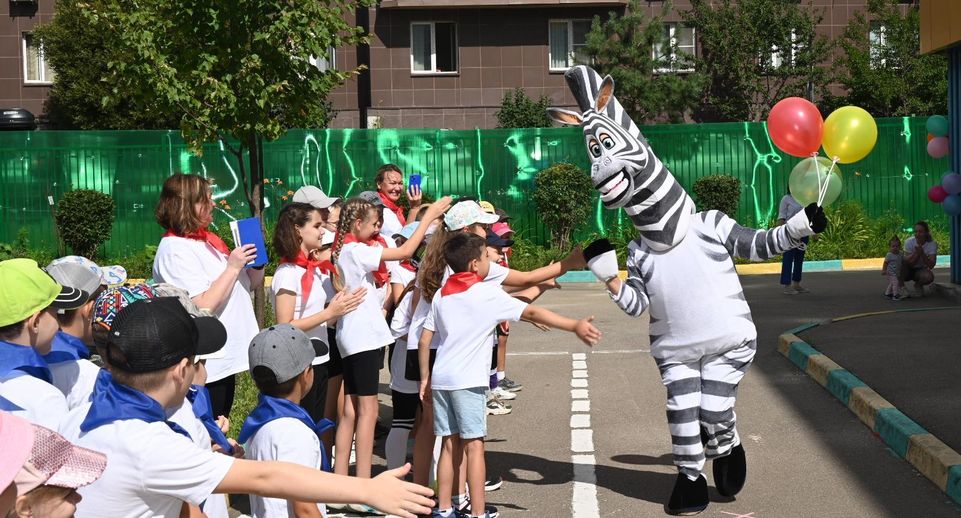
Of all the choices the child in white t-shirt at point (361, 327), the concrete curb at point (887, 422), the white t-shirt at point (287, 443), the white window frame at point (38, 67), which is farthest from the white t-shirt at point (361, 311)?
the white window frame at point (38, 67)

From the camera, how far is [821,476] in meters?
8.33

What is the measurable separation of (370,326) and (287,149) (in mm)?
17146

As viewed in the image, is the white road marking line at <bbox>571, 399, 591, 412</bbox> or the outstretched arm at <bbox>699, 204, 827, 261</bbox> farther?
the white road marking line at <bbox>571, 399, 591, 412</bbox>

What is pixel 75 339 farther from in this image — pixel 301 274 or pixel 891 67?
pixel 891 67

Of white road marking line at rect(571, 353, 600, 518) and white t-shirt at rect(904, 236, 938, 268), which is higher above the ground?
white t-shirt at rect(904, 236, 938, 268)

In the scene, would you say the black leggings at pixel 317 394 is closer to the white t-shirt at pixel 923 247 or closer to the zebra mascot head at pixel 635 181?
the zebra mascot head at pixel 635 181

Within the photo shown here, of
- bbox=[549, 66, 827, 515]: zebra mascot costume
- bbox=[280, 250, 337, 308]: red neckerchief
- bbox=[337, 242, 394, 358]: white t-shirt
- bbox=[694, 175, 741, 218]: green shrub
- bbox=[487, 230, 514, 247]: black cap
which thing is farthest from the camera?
bbox=[694, 175, 741, 218]: green shrub

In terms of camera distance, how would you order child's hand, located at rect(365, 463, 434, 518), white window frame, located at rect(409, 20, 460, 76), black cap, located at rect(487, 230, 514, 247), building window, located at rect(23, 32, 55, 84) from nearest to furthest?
child's hand, located at rect(365, 463, 434, 518) → black cap, located at rect(487, 230, 514, 247) → white window frame, located at rect(409, 20, 460, 76) → building window, located at rect(23, 32, 55, 84)

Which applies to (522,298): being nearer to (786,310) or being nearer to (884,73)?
(786,310)

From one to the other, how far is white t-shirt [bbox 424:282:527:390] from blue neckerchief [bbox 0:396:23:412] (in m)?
3.12

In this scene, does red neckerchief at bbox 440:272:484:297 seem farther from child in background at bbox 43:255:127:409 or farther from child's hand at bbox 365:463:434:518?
child's hand at bbox 365:463:434:518

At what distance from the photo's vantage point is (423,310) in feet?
26.8

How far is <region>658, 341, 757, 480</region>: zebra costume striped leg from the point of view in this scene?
7699 mm

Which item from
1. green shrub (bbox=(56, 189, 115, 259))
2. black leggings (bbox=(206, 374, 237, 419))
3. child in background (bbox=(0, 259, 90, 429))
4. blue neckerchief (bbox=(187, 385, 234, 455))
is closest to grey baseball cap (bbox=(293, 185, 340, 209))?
black leggings (bbox=(206, 374, 237, 419))
